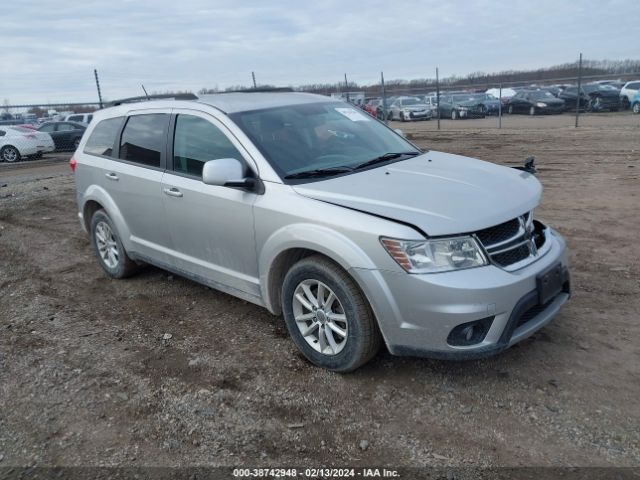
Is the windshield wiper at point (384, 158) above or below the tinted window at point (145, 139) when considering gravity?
below

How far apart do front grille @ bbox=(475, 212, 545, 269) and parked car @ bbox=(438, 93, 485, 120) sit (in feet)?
91.3

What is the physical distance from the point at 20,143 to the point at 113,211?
16.7m

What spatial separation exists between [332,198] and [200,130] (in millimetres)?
1500

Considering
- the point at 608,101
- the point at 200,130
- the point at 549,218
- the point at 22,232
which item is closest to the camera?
the point at 200,130

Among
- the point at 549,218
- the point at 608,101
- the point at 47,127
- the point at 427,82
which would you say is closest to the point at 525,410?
the point at 549,218

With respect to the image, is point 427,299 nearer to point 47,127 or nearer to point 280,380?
point 280,380

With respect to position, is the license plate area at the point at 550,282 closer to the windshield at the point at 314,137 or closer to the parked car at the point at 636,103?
the windshield at the point at 314,137

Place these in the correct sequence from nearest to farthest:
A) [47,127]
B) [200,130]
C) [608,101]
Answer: [200,130], [47,127], [608,101]

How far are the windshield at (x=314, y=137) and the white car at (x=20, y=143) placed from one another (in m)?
18.2

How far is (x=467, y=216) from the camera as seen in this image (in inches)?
125

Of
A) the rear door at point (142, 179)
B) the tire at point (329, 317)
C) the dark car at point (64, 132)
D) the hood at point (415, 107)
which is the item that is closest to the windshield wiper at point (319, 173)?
the tire at point (329, 317)

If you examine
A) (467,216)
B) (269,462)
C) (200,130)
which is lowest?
(269,462)

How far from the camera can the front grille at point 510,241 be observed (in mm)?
3221

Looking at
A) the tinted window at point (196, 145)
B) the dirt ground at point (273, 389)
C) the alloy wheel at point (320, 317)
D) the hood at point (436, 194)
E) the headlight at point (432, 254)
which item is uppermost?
the tinted window at point (196, 145)
